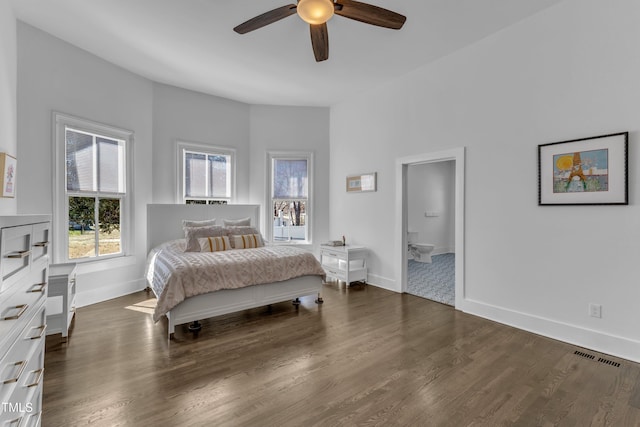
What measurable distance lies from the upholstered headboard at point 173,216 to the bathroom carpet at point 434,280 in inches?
131

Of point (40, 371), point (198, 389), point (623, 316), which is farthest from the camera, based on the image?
point (623, 316)

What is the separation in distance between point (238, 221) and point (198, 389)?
124 inches

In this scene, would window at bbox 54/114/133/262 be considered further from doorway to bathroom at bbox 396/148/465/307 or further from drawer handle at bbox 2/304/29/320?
doorway to bathroom at bbox 396/148/465/307

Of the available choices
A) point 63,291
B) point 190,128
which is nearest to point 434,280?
point 190,128

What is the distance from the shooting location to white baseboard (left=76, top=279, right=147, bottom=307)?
12.8ft

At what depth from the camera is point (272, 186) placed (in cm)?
587

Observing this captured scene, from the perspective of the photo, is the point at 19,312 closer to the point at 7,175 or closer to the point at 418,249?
the point at 7,175

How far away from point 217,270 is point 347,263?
7.25 feet

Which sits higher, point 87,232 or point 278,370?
point 87,232

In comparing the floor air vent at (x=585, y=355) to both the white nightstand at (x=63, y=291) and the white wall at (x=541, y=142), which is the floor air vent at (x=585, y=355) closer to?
the white wall at (x=541, y=142)

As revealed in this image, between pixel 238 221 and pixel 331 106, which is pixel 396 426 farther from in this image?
pixel 331 106

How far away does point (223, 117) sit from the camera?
5.54 metres

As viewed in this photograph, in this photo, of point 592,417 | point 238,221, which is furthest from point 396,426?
point 238,221

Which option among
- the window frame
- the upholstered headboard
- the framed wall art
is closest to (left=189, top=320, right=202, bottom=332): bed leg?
the upholstered headboard
